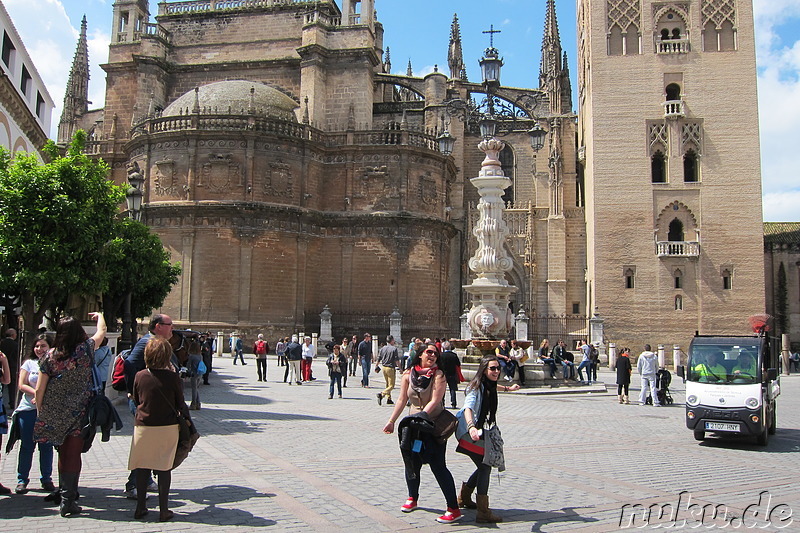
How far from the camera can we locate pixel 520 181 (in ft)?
133

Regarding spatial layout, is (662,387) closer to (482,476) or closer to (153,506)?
(482,476)

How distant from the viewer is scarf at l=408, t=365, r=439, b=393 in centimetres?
636

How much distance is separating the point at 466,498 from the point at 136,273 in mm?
14438

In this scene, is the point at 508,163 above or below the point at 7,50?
above

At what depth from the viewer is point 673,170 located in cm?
3378

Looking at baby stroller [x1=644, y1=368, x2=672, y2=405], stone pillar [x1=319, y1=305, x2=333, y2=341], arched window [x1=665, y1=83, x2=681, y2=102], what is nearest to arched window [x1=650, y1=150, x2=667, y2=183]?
arched window [x1=665, y1=83, x2=681, y2=102]

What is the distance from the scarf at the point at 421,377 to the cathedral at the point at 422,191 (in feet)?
86.6

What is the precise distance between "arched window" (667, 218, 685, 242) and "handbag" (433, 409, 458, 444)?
30.6m

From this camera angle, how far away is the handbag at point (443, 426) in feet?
19.7

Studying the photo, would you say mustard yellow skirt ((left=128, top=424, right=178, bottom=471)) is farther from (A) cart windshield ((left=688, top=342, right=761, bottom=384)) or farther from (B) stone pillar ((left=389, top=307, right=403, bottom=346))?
(B) stone pillar ((left=389, top=307, right=403, bottom=346))

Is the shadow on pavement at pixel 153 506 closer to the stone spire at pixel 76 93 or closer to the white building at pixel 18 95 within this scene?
the white building at pixel 18 95

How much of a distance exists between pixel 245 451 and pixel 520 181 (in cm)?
3351

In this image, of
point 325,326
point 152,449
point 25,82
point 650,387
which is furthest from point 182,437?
point 325,326

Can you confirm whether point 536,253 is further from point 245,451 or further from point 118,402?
point 245,451
